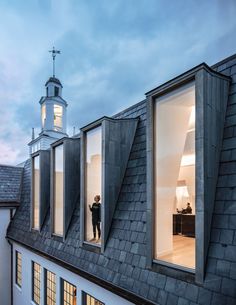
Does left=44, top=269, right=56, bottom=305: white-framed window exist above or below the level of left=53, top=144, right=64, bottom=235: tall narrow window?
below

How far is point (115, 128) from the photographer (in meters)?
7.18

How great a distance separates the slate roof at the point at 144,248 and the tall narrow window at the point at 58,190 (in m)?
0.60

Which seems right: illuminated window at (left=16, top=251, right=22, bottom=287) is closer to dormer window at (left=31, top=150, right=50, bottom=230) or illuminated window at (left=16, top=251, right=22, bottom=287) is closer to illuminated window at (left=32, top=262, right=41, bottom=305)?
illuminated window at (left=32, top=262, right=41, bottom=305)

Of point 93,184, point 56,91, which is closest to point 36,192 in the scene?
point 93,184

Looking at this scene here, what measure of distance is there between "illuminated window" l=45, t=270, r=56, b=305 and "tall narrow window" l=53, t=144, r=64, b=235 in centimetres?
176

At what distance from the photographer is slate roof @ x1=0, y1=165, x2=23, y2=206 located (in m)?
15.1

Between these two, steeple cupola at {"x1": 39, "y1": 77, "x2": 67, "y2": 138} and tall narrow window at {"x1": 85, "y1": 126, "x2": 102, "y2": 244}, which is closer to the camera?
tall narrow window at {"x1": 85, "y1": 126, "x2": 102, "y2": 244}

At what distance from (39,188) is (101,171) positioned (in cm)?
491

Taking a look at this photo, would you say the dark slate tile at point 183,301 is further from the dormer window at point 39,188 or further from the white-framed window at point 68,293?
the dormer window at point 39,188

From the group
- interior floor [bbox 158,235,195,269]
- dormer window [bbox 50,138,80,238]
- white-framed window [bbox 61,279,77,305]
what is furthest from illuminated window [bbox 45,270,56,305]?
interior floor [bbox 158,235,195,269]

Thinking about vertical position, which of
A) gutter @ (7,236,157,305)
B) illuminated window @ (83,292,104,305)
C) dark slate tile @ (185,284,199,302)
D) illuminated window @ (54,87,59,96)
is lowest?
illuminated window @ (83,292,104,305)

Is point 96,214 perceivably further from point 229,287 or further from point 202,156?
point 229,287

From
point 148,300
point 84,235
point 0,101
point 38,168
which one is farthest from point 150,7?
point 0,101

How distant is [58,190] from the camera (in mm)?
9719
